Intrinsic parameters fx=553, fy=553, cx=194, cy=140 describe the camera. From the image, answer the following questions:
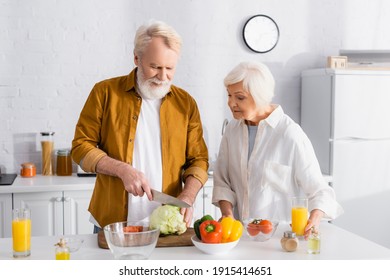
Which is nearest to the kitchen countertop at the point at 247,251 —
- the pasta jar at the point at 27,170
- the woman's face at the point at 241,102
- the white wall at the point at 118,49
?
the woman's face at the point at 241,102

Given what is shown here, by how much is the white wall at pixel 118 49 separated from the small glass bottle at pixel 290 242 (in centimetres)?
247

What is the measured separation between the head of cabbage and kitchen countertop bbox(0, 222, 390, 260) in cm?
8

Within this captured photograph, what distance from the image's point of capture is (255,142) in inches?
98.9

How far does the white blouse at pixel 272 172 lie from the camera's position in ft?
8.09

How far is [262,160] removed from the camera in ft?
8.18

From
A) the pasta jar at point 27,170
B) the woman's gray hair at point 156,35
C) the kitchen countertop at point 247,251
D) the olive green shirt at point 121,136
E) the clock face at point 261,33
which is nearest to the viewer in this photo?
the kitchen countertop at point 247,251

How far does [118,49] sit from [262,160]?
2134mm

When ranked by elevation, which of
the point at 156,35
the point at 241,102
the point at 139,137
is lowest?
the point at 139,137

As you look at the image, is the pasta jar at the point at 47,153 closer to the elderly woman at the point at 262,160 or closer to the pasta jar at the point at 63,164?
the pasta jar at the point at 63,164

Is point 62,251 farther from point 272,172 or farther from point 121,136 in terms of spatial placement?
point 272,172

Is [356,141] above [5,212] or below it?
above

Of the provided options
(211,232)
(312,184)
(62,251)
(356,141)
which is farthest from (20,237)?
(356,141)

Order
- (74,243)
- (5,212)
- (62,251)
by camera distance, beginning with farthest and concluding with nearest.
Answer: (5,212), (74,243), (62,251)

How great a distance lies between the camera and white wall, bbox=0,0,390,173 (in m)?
4.10
